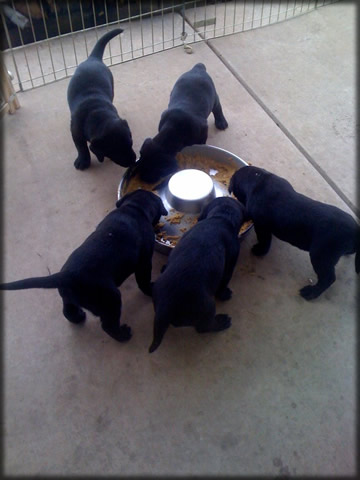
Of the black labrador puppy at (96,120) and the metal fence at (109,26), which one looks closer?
the black labrador puppy at (96,120)

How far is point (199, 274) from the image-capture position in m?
2.29

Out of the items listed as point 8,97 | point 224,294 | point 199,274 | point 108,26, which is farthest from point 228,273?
point 108,26

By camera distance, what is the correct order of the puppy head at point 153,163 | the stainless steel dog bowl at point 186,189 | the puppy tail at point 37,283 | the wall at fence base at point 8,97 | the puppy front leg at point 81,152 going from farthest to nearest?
the wall at fence base at point 8,97 < the puppy front leg at point 81,152 < the puppy head at point 153,163 < the stainless steel dog bowl at point 186,189 < the puppy tail at point 37,283

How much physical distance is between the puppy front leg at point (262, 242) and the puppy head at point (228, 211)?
150 mm

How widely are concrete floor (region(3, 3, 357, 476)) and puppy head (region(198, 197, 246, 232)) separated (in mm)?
437

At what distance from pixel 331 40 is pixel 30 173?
361 centimetres

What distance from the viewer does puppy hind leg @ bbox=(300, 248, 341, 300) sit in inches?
103

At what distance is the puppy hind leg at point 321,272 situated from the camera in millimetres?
2605

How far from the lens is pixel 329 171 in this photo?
364 centimetres

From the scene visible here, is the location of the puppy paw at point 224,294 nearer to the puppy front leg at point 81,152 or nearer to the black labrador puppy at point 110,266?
the black labrador puppy at point 110,266

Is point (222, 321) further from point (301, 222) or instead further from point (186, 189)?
point (186, 189)

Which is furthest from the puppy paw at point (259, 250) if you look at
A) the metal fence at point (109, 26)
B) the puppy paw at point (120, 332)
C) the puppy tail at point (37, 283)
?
the metal fence at point (109, 26)

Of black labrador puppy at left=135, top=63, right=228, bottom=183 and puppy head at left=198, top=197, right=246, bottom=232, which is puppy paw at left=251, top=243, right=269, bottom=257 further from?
black labrador puppy at left=135, top=63, right=228, bottom=183

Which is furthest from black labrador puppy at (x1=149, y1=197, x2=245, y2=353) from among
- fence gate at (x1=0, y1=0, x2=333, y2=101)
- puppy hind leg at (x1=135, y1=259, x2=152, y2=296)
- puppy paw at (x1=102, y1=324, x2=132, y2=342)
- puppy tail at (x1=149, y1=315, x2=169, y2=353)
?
fence gate at (x1=0, y1=0, x2=333, y2=101)
